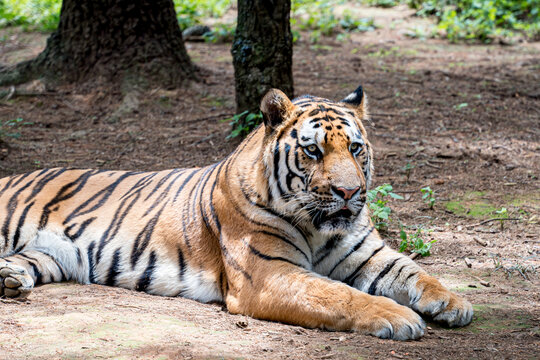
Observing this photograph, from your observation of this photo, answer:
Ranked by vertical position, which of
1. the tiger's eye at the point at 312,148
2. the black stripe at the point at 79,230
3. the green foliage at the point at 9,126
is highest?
the tiger's eye at the point at 312,148

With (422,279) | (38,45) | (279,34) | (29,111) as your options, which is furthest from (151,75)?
(422,279)

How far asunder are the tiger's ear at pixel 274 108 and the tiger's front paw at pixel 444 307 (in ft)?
4.02

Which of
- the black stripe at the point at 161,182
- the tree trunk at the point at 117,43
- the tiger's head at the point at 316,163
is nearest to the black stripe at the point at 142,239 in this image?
the black stripe at the point at 161,182

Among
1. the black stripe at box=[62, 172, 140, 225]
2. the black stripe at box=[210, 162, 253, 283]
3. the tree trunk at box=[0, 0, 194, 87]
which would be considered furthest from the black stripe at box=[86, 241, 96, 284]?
the tree trunk at box=[0, 0, 194, 87]

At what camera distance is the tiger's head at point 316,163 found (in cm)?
308

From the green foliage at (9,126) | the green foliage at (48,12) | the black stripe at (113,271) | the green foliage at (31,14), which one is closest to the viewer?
the black stripe at (113,271)

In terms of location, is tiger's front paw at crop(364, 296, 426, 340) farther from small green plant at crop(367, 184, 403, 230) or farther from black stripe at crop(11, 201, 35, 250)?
black stripe at crop(11, 201, 35, 250)

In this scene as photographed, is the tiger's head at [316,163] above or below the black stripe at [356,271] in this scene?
above

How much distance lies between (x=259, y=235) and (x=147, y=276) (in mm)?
890

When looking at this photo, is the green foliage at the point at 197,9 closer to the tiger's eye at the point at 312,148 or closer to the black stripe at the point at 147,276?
the black stripe at the point at 147,276

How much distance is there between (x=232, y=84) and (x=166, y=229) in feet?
15.8

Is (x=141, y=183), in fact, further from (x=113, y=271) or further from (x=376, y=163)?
(x=376, y=163)

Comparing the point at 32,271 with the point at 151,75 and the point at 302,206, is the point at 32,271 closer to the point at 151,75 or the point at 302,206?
the point at 302,206

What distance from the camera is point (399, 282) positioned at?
3.32 metres
